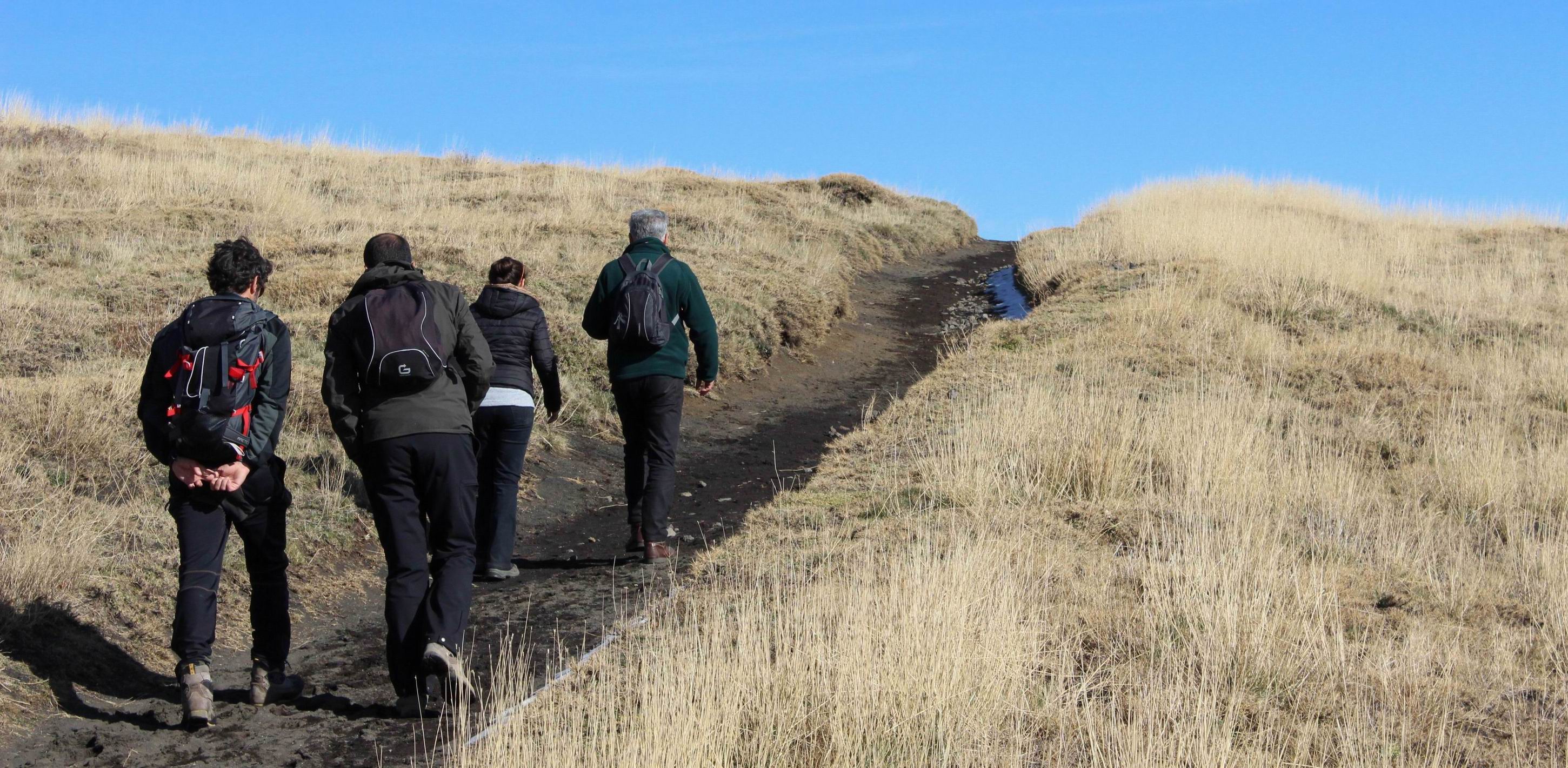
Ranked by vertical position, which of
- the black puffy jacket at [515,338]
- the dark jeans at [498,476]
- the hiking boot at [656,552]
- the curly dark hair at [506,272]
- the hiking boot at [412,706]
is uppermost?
the curly dark hair at [506,272]

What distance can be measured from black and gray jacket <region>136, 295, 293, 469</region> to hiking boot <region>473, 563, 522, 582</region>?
230 centimetres

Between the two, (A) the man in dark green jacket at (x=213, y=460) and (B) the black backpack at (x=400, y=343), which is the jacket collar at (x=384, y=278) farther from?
(A) the man in dark green jacket at (x=213, y=460)

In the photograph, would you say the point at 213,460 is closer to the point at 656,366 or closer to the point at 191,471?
the point at 191,471

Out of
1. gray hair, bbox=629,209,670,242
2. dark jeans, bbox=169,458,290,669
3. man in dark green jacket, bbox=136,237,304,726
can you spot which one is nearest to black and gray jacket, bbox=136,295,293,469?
man in dark green jacket, bbox=136,237,304,726

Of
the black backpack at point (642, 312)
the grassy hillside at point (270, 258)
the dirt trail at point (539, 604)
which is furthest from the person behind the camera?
the black backpack at point (642, 312)

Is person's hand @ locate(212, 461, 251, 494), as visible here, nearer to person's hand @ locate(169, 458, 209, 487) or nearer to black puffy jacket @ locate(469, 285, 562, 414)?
person's hand @ locate(169, 458, 209, 487)

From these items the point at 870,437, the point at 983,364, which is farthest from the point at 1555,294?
the point at 870,437

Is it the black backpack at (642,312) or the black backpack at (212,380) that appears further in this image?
the black backpack at (642,312)

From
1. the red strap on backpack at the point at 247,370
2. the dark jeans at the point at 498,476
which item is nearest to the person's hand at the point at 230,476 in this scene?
the red strap on backpack at the point at 247,370

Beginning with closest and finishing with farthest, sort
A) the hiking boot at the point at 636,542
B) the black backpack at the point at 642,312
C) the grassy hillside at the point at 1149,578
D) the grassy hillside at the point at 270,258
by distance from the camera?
the grassy hillside at the point at 1149,578, the grassy hillside at the point at 270,258, the black backpack at the point at 642,312, the hiking boot at the point at 636,542

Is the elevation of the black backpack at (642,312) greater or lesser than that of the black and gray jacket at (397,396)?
greater

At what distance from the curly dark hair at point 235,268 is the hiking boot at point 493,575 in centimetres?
261

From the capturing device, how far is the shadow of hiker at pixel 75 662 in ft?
15.4

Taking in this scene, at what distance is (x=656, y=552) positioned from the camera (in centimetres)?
703
